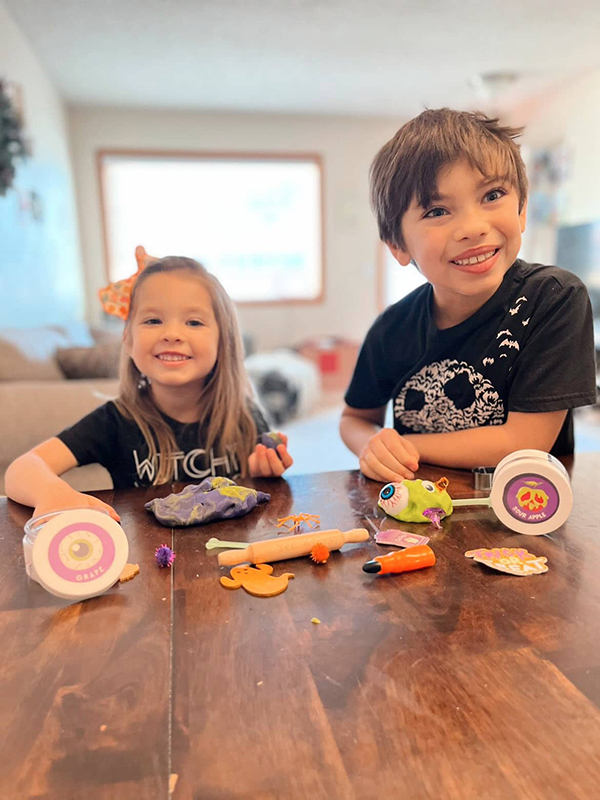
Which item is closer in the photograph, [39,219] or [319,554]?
[319,554]

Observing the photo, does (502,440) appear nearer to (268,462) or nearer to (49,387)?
(268,462)

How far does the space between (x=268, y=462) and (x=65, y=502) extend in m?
0.29

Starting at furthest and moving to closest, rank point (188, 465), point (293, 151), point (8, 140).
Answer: point (293, 151)
point (8, 140)
point (188, 465)

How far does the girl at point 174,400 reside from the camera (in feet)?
3.30

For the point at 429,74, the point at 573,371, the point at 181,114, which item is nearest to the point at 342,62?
the point at 429,74

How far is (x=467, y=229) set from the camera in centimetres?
81

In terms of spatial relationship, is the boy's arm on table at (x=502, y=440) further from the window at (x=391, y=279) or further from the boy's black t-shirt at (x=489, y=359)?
the window at (x=391, y=279)

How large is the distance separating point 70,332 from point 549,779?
3290mm

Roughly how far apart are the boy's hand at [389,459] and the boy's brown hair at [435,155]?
0.32m

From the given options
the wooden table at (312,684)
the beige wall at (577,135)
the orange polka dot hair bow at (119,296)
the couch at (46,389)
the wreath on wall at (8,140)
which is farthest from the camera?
the beige wall at (577,135)

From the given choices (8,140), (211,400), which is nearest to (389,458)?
(211,400)

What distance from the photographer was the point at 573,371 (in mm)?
869

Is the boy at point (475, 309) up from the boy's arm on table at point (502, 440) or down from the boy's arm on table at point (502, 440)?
up

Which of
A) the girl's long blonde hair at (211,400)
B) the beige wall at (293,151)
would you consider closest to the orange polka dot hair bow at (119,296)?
the girl's long blonde hair at (211,400)
